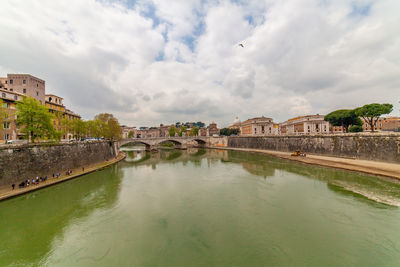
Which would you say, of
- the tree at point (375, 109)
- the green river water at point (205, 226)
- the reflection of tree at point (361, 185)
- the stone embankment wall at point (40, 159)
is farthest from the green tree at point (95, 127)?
the tree at point (375, 109)

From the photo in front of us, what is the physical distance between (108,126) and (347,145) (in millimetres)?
53626

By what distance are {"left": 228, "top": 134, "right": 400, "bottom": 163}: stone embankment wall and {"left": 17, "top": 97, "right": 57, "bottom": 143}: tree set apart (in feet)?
167

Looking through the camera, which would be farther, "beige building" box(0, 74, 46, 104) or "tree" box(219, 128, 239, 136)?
"tree" box(219, 128, 239, 136)

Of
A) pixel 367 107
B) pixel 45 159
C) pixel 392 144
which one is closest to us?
pixel 45 159

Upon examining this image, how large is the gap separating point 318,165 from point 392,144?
11.1 meters

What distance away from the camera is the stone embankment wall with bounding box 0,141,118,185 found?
1671cm

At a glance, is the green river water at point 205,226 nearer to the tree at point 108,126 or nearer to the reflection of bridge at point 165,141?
the tree at point 108,126

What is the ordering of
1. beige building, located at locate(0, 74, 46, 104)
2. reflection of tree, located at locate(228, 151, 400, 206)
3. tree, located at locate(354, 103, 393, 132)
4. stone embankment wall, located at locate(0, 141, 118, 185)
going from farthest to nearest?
tree, located at locate(354, 103, 393, 132), beige building, located at locate(0, 74, 46, 104), stone embankment wall, located at locate(0, 141, 118, 185), reflection of tree, located at locate(228, 151, 400, 206)

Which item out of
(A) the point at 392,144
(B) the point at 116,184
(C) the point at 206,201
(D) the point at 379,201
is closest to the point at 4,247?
(B) the point at 116,184

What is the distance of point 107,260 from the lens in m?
8.27

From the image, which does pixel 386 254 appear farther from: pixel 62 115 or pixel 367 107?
pixel 62 115

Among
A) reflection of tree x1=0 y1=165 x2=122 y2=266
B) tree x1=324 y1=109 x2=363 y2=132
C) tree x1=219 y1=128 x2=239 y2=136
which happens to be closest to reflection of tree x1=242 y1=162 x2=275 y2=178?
reflection of tree x1=0 y1=165 x2=122 y2=266

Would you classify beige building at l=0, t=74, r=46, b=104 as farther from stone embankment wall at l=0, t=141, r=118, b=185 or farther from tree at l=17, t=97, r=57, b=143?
stone embankment wall at l=0, t=141, r=118, b=185

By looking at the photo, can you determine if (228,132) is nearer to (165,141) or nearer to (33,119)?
(165,141)
